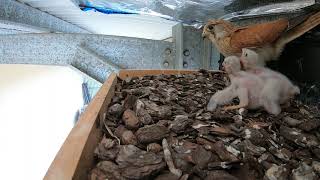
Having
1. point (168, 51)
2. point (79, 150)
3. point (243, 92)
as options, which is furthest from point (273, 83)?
point (168, 51)

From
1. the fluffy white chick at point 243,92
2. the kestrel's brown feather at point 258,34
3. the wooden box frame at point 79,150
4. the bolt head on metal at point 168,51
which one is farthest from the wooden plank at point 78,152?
the bolt head on metal at point 168,51

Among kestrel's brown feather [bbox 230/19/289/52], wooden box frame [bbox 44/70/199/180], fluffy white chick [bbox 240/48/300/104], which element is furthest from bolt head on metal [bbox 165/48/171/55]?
wooden box frame [bbox 44/70/199/180]

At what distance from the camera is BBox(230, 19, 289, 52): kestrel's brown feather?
4.33 ft

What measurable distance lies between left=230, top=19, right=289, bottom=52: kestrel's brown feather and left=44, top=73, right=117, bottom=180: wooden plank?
860 millimetres

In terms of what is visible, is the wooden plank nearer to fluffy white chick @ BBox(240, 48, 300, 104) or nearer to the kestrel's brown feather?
fluffy white chick @ BBox(240, 48, 300, 104)

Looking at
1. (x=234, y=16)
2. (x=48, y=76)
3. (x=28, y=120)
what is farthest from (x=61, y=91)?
(x=234, y=16)

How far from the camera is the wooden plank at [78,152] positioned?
1.73 feet

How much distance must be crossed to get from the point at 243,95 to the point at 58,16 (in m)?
2.22

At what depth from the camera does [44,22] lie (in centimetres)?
259

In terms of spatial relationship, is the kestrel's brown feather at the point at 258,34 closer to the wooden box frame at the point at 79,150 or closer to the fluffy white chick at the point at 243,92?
the fluffy white chick at the point at 243,92

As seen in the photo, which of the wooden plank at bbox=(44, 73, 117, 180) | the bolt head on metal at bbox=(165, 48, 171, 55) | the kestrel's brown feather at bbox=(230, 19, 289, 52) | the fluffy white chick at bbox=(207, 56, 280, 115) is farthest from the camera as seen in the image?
the bolt head on metal at bbox=(165, 48, 171, 55)

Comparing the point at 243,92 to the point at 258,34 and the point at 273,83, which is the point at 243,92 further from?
the point at 258,34

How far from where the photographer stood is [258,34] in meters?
1.40

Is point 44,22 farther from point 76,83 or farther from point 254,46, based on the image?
point 254,46
